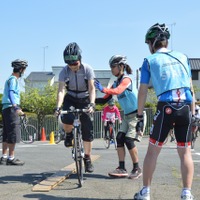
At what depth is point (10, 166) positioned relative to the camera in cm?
766

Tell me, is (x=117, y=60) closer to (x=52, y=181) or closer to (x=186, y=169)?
(x=52, y=181)

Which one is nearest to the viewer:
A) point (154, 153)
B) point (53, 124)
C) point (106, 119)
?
point (154, 153)

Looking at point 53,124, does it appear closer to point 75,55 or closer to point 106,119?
point 106,119

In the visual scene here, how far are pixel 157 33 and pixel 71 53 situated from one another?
1.75 meters

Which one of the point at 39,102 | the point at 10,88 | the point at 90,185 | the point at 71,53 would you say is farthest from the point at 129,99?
the point at 39,102

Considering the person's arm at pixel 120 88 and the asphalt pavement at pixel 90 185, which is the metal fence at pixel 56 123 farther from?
the person's arm at pixel 120 88

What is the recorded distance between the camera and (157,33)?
4.89 m

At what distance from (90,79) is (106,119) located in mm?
9197

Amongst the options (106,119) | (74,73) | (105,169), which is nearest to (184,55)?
(74,73)

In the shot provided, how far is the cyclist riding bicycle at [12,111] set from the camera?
7.91 metres

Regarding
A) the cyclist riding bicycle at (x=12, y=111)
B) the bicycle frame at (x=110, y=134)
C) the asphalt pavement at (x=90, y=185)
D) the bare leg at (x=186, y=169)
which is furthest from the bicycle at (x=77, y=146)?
the bicycle frame at (x=110, y=134)

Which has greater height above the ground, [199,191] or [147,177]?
[147,177]

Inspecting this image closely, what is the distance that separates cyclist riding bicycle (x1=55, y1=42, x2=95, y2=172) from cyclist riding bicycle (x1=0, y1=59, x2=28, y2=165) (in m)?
1.53

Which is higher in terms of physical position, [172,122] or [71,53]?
[71,53]
